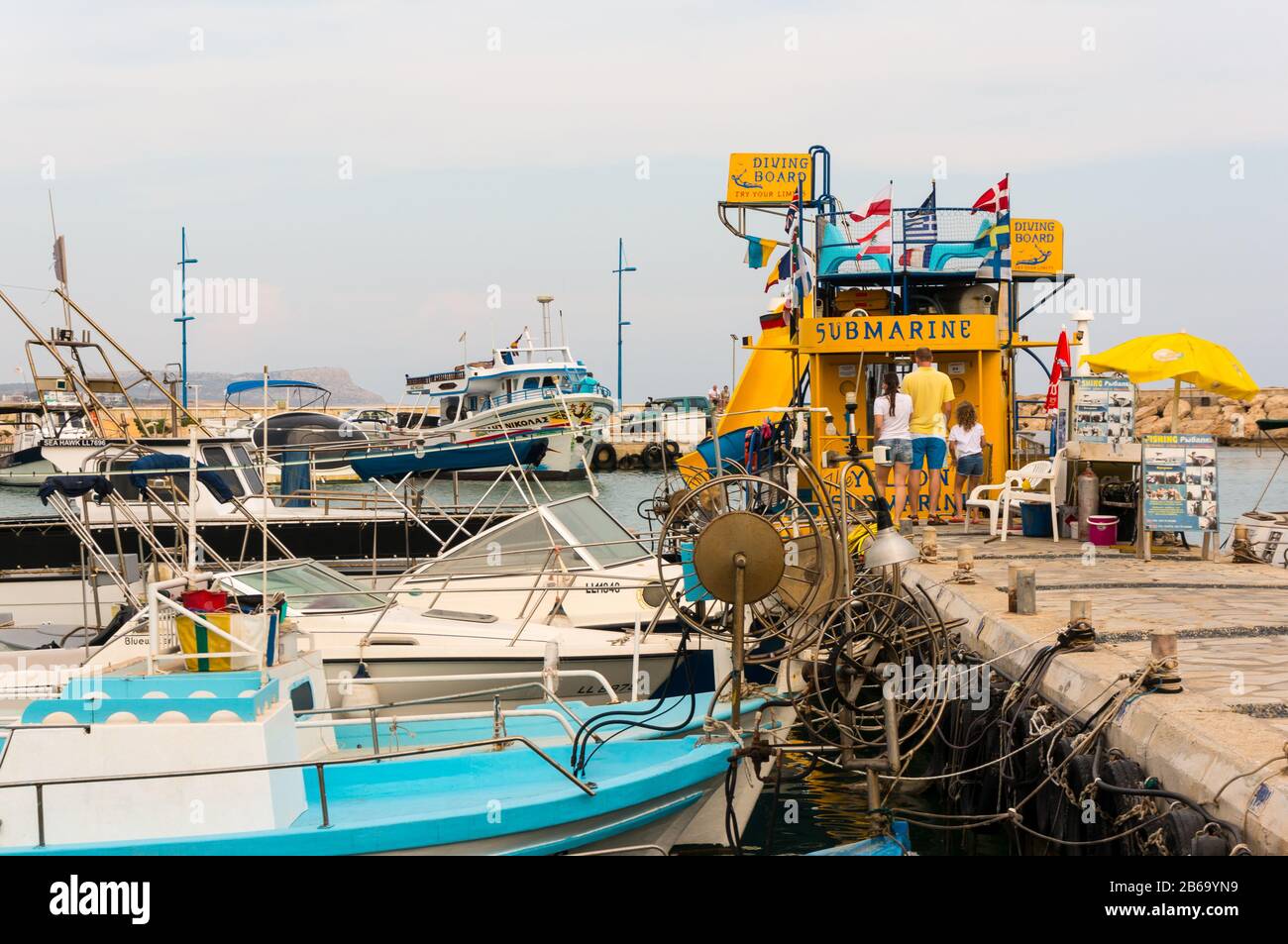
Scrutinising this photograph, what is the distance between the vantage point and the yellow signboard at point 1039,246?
2636cm

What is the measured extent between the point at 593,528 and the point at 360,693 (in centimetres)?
323

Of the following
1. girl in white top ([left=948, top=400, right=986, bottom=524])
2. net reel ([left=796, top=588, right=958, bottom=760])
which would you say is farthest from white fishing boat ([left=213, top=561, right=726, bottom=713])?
girl in white top ([left=948, top=400, right=986, bottom=524])

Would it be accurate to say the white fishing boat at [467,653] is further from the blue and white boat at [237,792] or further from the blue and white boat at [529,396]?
the blue and white boat at [529,396]

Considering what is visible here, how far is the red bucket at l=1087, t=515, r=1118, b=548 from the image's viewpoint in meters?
12.3

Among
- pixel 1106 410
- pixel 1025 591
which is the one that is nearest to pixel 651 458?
pixel 1106 410

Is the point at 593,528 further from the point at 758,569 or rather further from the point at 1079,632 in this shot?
the point at 1079,632

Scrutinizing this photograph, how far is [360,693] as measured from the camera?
9688 millimetres

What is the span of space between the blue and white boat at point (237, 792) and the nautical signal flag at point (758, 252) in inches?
592

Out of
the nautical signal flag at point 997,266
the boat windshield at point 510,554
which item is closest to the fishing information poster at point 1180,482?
the boat windshield at point 510,554

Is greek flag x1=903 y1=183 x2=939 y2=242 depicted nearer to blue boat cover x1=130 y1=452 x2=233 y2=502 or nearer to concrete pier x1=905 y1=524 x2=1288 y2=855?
concrete pier x1=905 y1=524 x2=1288 y2=855

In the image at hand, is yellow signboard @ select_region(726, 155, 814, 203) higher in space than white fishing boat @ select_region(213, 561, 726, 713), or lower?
higher

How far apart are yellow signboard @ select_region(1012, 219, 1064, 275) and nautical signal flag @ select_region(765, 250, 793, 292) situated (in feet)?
21.8

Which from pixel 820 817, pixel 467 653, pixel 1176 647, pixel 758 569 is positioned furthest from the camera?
pixel 467 653
